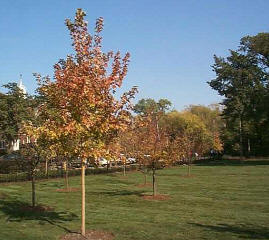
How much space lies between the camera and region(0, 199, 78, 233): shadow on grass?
1280 cm

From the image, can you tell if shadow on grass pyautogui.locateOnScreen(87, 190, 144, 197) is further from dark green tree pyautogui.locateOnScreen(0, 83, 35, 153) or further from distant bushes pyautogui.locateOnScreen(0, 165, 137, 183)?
dark green tree pyautogui.locateOnScreen(0, 83, 35, 153)

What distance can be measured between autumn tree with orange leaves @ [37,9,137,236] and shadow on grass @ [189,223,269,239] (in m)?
4.32

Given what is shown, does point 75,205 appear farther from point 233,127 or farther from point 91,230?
point 233,127

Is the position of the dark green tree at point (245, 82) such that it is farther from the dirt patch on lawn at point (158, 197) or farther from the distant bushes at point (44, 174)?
the dirt patch on lawn at point (158, 197)

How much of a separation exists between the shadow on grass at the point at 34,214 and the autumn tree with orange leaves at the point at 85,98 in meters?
3.04

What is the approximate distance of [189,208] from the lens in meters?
15.2

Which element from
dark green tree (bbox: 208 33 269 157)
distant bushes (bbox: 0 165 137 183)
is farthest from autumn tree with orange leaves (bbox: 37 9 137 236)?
dark green tree (bbox: 208 33 269 157)

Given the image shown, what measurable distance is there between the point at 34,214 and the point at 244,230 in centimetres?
785

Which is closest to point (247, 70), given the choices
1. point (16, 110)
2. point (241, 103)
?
point (241, 103)

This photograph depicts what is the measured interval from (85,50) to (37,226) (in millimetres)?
6021

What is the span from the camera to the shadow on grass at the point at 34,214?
42.0 feet

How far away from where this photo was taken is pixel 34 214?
1381 cm

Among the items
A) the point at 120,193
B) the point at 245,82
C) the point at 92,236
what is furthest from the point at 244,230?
the point at 245,82

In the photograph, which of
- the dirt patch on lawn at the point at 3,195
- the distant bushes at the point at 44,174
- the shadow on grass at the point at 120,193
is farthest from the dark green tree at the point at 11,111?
the shadow on grass at the point at 120,193
